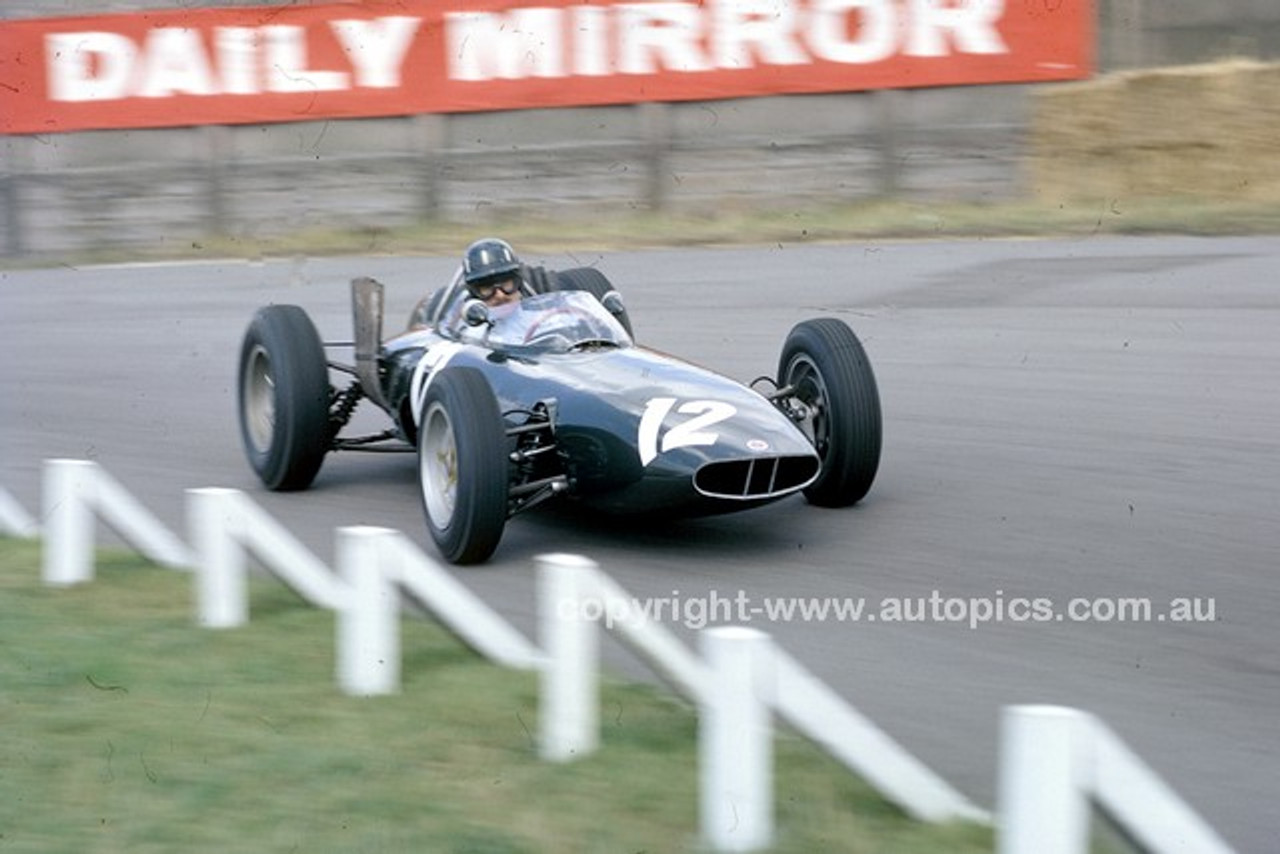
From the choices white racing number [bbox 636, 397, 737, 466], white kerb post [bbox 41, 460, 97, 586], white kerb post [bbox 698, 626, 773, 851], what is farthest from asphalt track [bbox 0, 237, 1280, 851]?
white kerb post [bbox 41, 460, 97, 586]

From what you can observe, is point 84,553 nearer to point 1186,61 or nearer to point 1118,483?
point 1118,483

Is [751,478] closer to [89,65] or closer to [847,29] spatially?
[847,29]

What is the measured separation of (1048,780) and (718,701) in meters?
0.87

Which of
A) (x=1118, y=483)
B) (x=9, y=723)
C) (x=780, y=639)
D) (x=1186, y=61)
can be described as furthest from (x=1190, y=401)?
(x=1186, y=61)

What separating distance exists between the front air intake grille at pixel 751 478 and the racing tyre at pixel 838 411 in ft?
1.75

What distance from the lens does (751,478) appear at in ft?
23.3

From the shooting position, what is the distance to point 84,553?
7188 mm

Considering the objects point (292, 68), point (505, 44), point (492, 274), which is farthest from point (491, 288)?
point (292, 68)

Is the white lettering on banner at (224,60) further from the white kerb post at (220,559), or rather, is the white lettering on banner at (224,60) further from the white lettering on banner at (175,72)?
the white kerb post at (220,559)

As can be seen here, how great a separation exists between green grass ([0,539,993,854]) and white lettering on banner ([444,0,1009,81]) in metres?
11.9

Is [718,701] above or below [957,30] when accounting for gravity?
below

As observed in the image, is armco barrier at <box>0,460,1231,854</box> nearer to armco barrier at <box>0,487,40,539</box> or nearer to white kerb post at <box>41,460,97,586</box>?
white kerb post at <box>41,460,97,586</box>

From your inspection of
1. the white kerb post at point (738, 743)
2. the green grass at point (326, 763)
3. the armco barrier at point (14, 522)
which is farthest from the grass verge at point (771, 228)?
the white kerb post at point (738, 743)

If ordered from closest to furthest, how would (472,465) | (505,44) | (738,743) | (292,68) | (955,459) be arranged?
(738,743), (472,465), (955,459), (505,44), (292,68)
